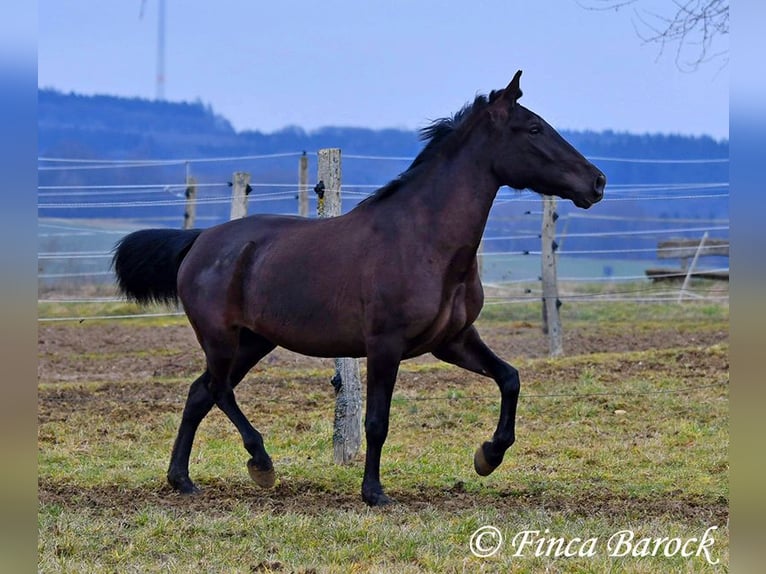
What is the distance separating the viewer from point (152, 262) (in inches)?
246

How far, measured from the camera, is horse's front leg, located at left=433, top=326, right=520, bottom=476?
5.48 meters

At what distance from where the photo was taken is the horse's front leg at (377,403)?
527cm

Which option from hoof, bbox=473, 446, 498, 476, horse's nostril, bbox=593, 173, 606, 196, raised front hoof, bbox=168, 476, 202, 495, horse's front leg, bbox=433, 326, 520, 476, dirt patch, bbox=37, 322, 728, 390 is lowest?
dirt patch, bbox=37, 322, 728, 390

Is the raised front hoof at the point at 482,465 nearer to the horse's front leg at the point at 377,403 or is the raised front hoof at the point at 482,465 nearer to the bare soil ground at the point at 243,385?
the bare soil ground at the point at 243,385

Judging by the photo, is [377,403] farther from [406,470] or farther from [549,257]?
[549,257]

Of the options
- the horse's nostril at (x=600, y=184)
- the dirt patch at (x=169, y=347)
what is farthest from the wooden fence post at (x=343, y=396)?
the dirt patch at (x=169, y=347)

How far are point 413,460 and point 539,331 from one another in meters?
7.87

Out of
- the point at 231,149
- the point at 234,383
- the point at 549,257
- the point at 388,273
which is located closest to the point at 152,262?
the point at 234,383

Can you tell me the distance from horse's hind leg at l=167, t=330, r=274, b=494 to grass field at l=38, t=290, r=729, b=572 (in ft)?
0.58

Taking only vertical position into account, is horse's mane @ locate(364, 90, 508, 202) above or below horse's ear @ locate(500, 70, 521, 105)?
below

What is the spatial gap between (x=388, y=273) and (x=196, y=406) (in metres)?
1.56

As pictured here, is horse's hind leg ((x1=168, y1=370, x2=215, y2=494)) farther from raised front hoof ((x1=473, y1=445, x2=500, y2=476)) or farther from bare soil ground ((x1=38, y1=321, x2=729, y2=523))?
raised front hoof ((x1=473, y1=445, x2=500, y2=476))

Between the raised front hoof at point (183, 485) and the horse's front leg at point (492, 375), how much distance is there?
161 cm

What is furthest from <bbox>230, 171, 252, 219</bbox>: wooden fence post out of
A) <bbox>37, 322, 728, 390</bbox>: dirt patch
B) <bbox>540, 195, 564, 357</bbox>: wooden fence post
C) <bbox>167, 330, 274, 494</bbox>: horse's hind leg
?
<bbox>167, 330, 274, 494</bbox>: horse's hind leg
